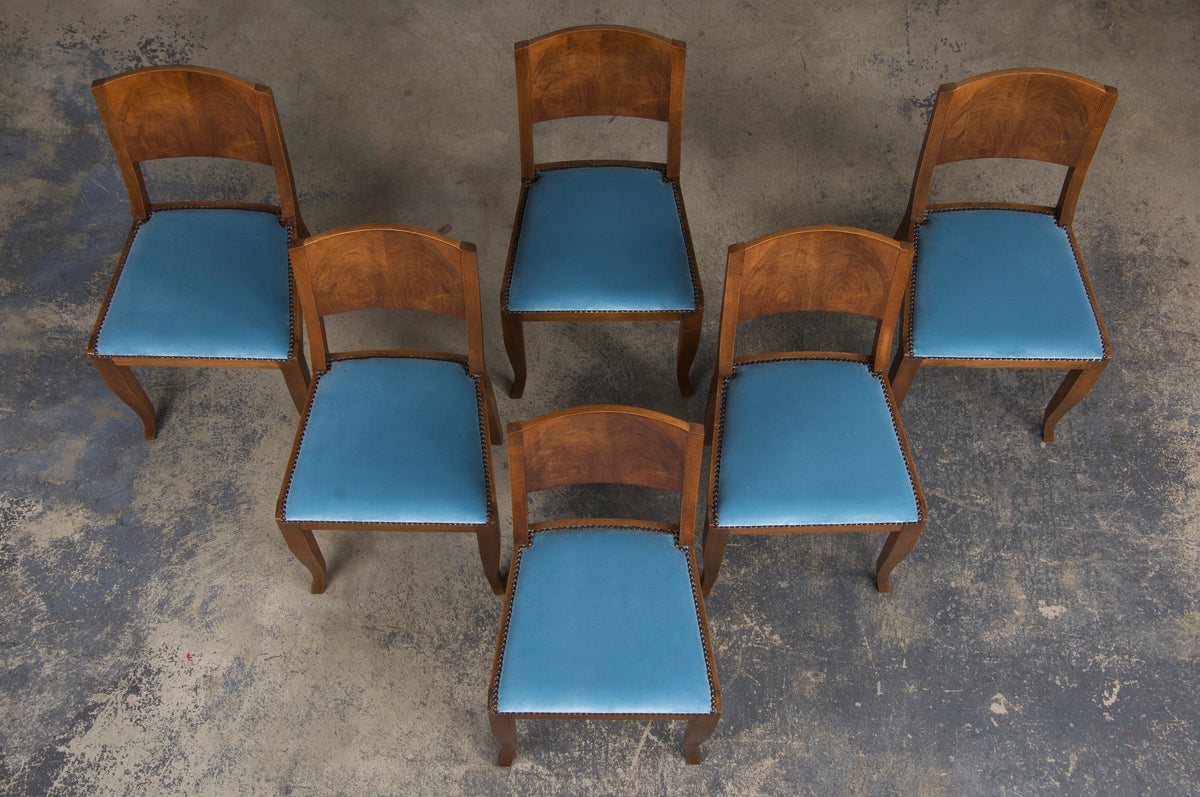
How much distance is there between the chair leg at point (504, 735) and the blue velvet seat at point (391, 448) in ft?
1.55

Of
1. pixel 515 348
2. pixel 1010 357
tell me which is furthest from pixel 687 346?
pixel 1010 357

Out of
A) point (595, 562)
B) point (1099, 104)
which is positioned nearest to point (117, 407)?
point (595, 562)

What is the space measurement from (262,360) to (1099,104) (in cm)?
242

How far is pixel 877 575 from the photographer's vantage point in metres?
2.58

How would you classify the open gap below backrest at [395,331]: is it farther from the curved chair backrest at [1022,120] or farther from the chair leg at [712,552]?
the curved chair backrest at [1022,120]

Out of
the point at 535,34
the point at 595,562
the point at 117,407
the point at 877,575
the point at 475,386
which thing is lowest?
the point at 877,575

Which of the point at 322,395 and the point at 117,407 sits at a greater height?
the point at 322,395

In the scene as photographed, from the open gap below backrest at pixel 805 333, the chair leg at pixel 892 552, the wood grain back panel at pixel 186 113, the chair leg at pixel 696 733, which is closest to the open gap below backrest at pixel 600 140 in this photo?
the open gap below backrest at pixel 805 333

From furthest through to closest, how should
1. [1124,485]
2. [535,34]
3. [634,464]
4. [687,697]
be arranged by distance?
1. [535,34]
2. [1124,485]
3. [634,464]
4. [687,697]

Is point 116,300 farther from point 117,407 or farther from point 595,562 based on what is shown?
point 595,562

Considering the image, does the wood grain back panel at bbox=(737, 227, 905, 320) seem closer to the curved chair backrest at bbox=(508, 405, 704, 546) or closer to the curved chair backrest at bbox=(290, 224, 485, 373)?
the curved chair backrest at bbox=(508, 405, 704, 546)

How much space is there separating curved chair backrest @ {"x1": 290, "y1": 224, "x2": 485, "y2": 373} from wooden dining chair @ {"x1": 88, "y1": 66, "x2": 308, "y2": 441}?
0.28m

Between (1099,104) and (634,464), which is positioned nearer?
(634,464)

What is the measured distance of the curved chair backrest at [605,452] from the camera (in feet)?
6.40
